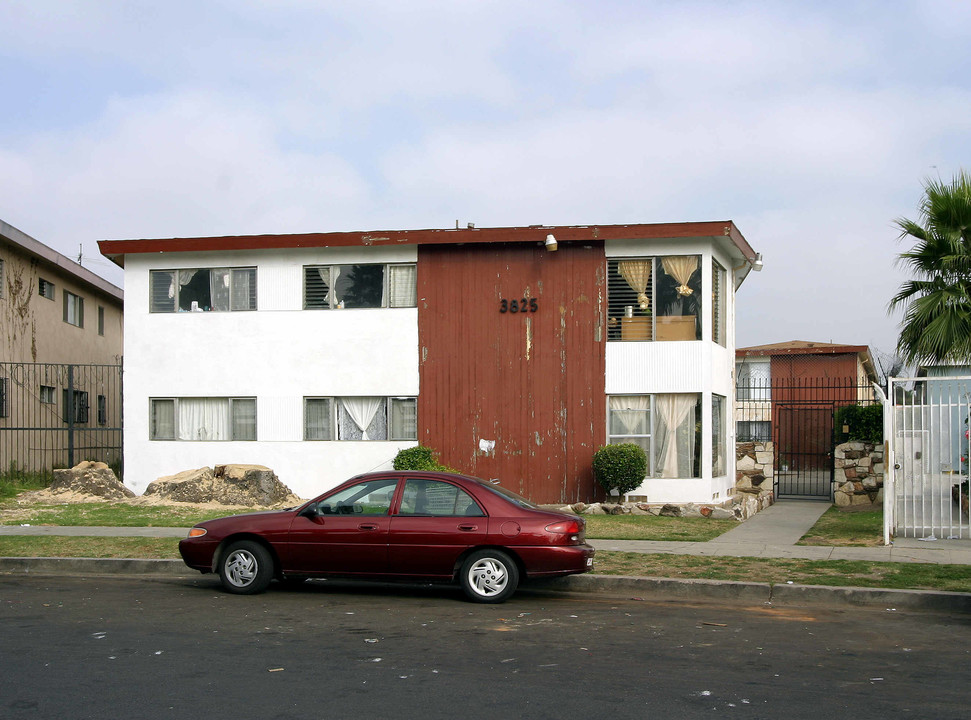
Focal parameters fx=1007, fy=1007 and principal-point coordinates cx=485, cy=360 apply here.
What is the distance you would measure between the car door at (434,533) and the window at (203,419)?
12.1 m

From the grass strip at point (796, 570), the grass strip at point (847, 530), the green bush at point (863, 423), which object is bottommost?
the grass strip at point (847, 530)

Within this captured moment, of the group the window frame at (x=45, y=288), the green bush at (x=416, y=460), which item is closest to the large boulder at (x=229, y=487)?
the green bush at (x=416, y=460)

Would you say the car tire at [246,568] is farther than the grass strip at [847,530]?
No

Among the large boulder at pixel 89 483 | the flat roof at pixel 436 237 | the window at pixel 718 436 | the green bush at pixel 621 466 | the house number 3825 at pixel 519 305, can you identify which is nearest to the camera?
the green bush at pixel 621 466

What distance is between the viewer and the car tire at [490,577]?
10.2 m

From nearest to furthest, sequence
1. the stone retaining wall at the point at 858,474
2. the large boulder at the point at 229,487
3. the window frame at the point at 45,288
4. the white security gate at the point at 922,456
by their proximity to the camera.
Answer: the white security gate at the point at 922,456 < the large boulder at the point at 229,487 < the stone retaining wall at the point at 858,474 < the window frame at the point at 45,288

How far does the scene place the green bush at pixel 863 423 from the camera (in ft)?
74.2

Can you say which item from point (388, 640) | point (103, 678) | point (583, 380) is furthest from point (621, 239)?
point (103, 678)

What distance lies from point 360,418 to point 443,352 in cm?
231

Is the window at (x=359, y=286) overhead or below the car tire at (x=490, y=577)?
overhead

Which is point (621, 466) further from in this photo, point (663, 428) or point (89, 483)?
point (89, 483)

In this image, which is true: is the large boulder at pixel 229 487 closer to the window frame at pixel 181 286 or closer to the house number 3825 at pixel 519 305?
the window frame at pixel 181 286

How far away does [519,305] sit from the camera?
2080cm

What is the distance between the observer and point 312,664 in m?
7.37
